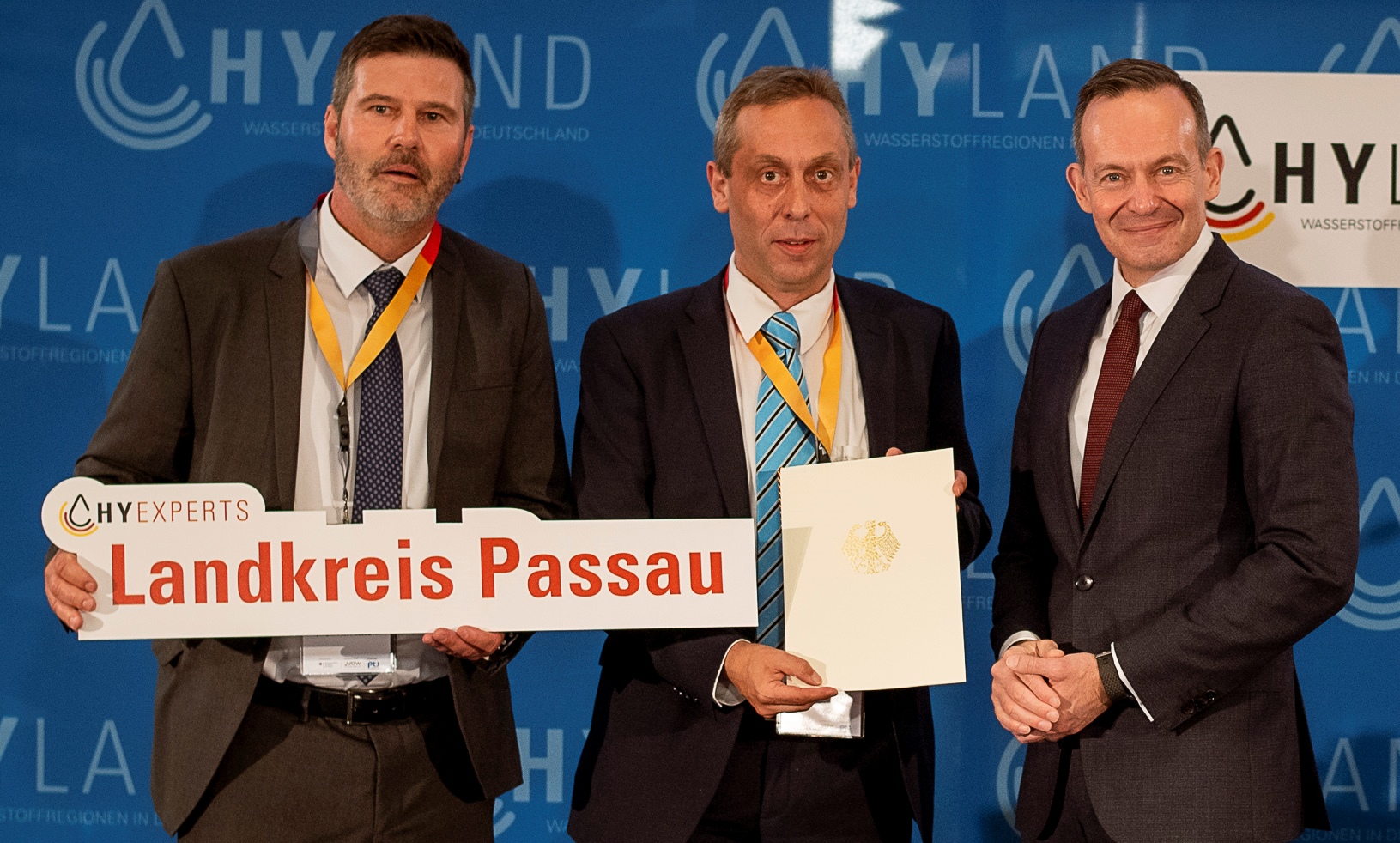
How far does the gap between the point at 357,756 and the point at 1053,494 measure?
1448mm

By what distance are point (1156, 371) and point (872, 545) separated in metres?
0.62

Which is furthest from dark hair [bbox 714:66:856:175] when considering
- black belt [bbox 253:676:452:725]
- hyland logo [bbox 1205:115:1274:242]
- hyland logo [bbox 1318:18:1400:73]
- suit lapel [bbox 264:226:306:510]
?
hyland logo [bbox 1318:18:1400:73]

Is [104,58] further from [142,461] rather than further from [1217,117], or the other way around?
[1217,117]

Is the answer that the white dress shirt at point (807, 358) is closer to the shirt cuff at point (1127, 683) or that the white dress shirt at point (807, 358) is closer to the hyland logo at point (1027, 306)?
the shirt cuff at point (1127, 683)

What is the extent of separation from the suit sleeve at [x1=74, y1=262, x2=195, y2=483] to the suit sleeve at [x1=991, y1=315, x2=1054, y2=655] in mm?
1681

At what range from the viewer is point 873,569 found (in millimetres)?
2223

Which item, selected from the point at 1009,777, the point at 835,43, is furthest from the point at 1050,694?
the point at 835,43

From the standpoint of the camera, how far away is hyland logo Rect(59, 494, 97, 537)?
2.18 meters

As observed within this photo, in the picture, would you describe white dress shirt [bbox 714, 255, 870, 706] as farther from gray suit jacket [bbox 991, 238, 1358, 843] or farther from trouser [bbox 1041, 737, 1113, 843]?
trouser [bbox 1041, 737, 1113, 843]

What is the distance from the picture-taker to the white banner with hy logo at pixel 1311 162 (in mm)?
3611

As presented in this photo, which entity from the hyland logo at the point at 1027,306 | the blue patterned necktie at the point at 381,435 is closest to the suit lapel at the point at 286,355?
the blue patterned necktie at the point at 381,435

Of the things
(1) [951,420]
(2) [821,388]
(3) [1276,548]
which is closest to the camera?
(3) [1276,548]

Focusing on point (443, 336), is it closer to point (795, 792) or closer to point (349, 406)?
point (349, 406)

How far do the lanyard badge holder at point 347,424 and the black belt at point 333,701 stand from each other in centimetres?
4
